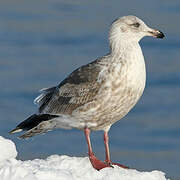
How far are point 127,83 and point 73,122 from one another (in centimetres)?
163

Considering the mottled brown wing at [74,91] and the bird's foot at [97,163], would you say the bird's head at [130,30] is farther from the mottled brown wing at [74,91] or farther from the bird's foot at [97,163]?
the bird's foot at [97,163]

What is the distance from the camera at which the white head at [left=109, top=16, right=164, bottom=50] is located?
46.0ft

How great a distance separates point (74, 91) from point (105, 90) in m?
1.14

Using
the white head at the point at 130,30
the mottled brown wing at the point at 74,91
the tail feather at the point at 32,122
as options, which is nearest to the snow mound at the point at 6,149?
the mottled brown wing at the point at 74,91

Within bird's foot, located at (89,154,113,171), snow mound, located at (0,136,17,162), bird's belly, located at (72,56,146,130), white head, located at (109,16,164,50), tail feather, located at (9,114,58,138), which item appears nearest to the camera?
snow mound, located at (0,136,17,162)

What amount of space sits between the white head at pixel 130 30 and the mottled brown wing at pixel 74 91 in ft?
2.47

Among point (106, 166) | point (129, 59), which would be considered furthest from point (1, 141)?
point (129, 59)

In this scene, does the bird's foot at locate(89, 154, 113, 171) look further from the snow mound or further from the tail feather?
the snow mound

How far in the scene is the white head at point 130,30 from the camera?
1402 cm

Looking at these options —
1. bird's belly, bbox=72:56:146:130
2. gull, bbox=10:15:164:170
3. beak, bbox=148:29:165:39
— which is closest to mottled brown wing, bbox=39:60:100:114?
gull, bbox=10:15:164:170

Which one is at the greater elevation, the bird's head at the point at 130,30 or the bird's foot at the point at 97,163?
the bird's head at the point at 130,30

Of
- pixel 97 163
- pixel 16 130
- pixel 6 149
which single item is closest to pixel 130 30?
Answer: pixel 97 163

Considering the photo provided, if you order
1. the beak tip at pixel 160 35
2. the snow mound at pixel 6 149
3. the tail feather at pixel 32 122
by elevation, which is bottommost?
the tail feather at pixel 32 122

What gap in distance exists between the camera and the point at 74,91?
14.4 meters
